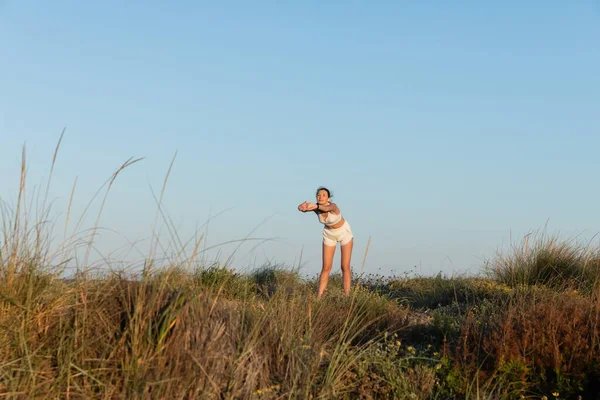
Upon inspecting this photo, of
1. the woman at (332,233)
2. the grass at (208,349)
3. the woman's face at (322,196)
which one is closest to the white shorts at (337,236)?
the woman at (332,233)

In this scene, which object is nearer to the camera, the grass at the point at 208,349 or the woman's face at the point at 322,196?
the grass at the point at 208,349

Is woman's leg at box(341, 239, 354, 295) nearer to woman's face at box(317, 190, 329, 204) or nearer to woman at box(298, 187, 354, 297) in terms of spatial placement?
woman at box(298, 187, 354, 297)

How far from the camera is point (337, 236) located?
12.7 m

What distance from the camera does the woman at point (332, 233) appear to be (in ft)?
41.4

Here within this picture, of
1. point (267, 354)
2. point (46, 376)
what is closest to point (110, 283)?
point (46, 376)

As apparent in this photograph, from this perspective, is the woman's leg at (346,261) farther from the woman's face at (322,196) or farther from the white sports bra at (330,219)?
the woman's face at (322,196)

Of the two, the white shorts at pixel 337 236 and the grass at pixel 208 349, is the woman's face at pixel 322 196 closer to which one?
the white shorts at pixel 337 236

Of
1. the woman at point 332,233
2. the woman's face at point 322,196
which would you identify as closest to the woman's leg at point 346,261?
the woman at point 332,233

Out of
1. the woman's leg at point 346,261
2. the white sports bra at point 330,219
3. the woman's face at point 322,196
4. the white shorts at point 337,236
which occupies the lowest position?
the woman's leg at point 346,261

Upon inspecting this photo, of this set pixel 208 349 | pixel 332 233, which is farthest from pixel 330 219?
pixel 208 349

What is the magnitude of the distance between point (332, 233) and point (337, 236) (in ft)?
0.37

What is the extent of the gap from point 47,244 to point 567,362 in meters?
4.98

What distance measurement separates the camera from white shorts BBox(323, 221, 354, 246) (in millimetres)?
12672

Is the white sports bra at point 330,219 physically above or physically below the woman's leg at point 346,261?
above
